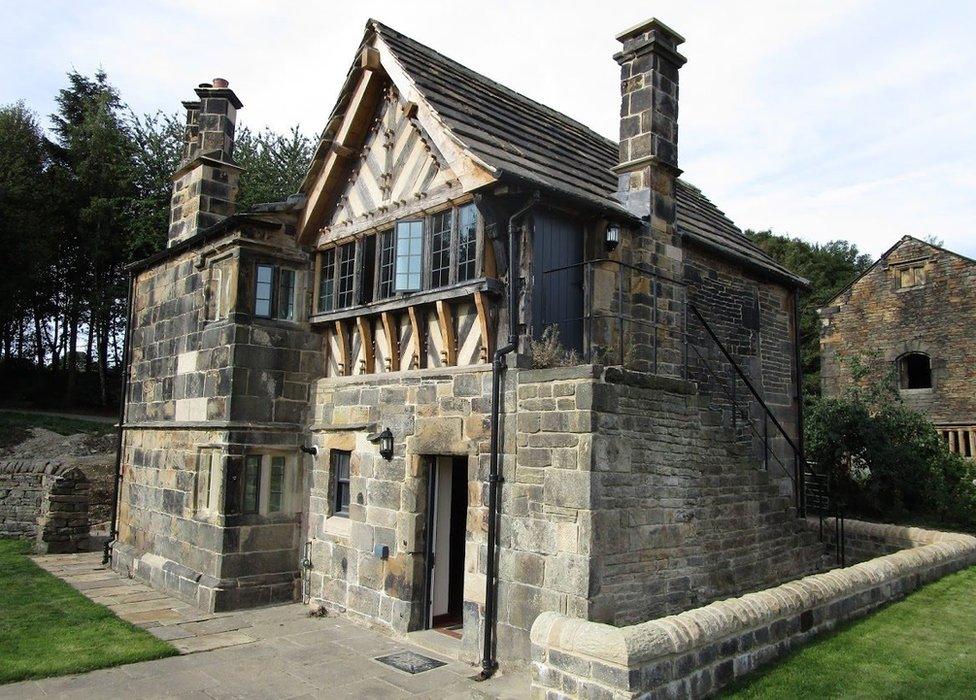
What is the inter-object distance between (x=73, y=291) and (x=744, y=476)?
3095 cm

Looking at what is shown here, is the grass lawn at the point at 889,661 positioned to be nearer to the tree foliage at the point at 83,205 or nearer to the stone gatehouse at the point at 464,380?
the stone gatehouse at the point at 464,380

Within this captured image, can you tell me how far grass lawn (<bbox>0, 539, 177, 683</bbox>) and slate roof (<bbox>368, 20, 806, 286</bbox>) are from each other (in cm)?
670

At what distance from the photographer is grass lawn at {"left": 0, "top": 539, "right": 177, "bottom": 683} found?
7.34 meters

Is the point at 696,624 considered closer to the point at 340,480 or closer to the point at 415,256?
the point at 415,256

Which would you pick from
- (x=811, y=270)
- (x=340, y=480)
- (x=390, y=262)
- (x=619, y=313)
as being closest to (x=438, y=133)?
(x=390, y=262)

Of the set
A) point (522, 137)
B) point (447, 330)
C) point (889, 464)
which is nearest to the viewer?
point (447, 330)

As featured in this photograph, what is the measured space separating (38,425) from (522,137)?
2223cm

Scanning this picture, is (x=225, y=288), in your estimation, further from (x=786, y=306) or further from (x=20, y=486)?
(x=786, y=306)

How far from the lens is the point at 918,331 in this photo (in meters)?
21.0

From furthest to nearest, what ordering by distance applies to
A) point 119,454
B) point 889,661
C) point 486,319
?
1. point 119,454
2. point 486,319
3. point 889,661

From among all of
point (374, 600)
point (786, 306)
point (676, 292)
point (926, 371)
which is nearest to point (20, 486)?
point (374, 600)

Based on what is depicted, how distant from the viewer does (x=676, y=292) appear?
9.39m

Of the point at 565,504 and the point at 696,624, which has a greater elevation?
the point at 565,504

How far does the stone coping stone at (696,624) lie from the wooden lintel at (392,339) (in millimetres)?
4060
